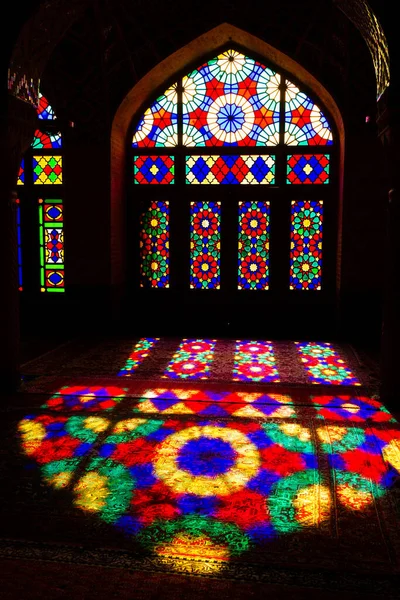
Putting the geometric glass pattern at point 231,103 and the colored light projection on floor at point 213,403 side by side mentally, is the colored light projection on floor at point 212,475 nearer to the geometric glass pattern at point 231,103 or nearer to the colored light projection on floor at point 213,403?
the colored light projection on floor at point 213,403

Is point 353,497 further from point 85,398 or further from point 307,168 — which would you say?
point 307,168

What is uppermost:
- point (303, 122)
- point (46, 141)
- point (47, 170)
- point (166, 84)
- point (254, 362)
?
point (166, 84)

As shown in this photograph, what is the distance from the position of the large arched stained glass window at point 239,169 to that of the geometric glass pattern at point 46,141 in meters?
1.14

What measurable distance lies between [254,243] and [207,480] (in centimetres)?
550

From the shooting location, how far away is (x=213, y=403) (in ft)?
17.0

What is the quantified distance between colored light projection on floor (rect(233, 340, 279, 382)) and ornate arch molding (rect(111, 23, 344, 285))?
2.28m

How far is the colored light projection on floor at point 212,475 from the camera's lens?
9.71 ft

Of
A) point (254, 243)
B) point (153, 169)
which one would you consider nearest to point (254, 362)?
point (254, 243)

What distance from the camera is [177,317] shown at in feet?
29.2

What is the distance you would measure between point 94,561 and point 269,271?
638 centimetres

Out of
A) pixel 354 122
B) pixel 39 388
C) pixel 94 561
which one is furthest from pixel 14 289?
pixel 354 122

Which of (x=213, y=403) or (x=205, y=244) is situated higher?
(x=205, y=244)

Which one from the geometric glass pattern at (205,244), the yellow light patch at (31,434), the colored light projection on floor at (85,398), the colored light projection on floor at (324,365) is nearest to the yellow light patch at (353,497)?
the yellow light patch at (31,434)

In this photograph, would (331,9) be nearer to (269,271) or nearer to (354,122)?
(354,122)
